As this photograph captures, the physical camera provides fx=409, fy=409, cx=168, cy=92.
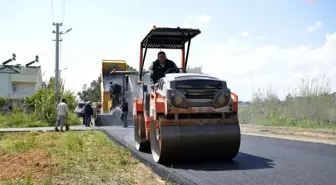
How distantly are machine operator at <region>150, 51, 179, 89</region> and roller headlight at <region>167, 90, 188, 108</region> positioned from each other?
4.62 ft

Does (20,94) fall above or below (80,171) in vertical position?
above

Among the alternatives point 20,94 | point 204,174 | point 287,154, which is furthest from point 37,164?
point 20,94

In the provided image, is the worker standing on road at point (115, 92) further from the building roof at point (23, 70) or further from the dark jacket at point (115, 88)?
the building roof at point (23, 70)

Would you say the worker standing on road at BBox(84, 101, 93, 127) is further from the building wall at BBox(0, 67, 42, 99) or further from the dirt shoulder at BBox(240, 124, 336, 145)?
the building wall at BBox(0, 67, 42, 99)

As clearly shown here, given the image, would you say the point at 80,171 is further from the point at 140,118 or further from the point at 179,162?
the point at 140,118

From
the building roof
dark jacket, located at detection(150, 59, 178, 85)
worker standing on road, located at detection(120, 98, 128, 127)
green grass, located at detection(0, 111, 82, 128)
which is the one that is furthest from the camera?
the building roof

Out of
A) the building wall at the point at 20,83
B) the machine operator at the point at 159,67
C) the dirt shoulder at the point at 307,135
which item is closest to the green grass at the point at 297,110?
the dirt shoulder at the point at 307,135

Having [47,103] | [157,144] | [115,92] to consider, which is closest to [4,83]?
[47,103]

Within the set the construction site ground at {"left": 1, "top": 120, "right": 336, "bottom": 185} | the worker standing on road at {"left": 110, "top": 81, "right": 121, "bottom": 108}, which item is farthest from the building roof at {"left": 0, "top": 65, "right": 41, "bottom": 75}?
the construction site ground at {"left": 1, "top": 120, "right": 336, "bottom": 185}

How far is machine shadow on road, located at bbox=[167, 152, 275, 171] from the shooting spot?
6.51m

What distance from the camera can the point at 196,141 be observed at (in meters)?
6.78

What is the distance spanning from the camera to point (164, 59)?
27.9 feet

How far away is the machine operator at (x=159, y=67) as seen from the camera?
833 cm

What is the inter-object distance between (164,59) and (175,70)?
33 centimetres
